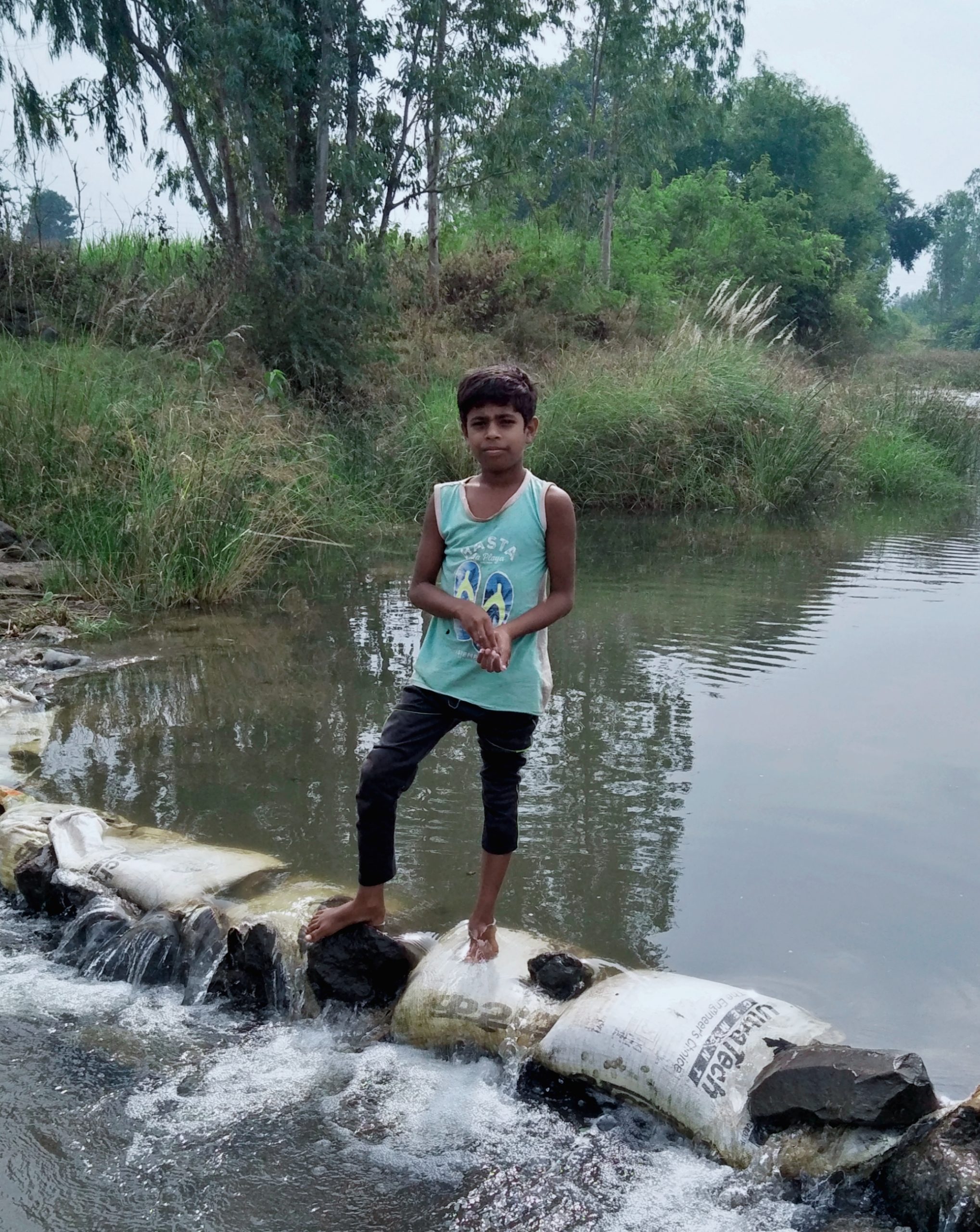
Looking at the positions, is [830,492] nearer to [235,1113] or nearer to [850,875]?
[850,875]

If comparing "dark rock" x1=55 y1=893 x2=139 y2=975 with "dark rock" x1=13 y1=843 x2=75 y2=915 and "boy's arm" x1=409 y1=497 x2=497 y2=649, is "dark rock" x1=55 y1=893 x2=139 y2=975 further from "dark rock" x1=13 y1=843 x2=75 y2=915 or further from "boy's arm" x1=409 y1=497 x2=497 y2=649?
"boy's arm" x1=409 y1=497 x2=497 y2=649

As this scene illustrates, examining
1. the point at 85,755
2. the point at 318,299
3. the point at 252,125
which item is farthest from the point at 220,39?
the point at 85,755

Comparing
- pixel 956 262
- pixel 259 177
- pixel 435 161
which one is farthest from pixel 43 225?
pixel 956 262

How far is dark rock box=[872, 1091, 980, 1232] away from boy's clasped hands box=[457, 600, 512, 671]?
120 cm

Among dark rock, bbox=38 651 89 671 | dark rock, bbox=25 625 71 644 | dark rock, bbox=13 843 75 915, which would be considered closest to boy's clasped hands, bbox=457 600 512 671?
dark rock, bbox=13 843 75 915

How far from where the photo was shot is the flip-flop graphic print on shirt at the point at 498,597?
8.74ft

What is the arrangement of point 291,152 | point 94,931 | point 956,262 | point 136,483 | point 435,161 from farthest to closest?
point 956,262 < point 435,161 < point 291,152 < point 136,483 < point 94,931

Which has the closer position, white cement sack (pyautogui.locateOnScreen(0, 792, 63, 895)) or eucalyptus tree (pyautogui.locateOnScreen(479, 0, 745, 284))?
white cement sack (pyautogui.locateOnScreen(0, 792, 63, 895))

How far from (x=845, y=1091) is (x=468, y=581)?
1336 mm

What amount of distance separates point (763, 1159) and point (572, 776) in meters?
2.16

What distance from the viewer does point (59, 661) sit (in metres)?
5.61

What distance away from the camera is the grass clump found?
21.7ft

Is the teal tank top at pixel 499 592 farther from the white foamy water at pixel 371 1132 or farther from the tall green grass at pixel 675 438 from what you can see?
the tall green grass at pixel 675 438

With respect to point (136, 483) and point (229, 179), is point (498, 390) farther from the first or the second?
point (229, 179)
